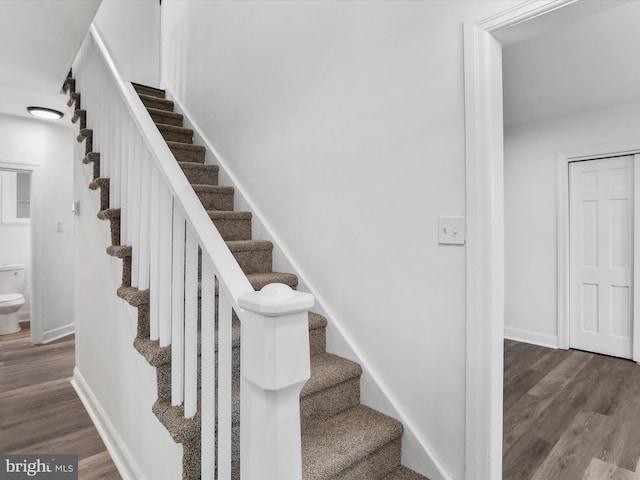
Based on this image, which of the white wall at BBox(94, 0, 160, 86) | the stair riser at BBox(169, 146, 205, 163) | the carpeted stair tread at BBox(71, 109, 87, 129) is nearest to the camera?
the carpeted stair tread at BBox(71, 109, 87, 129)

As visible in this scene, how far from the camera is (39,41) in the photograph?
86.3 inches

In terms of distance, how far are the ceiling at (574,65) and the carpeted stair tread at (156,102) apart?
2.83m

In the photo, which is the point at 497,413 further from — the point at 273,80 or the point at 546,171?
the point at 546,171

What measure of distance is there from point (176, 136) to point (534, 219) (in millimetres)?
3621

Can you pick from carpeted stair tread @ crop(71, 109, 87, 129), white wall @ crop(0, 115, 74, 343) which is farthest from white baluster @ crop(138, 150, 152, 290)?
white wall @ crop(0, 115, 74, 343)

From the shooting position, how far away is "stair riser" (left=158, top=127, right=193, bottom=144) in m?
3.04

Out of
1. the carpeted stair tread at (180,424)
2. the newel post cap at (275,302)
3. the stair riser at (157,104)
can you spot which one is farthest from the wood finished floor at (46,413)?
the stair riser at (157,104)

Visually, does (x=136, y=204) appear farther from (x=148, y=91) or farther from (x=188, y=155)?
(x=148, y=91)

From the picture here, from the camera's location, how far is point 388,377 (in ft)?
5.78

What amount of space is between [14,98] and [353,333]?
348 cm

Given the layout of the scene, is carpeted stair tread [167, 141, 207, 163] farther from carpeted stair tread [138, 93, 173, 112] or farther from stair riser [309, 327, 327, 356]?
stair riser [309, 327, 327, 356]

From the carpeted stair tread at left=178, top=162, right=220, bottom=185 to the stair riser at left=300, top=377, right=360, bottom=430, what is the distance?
1.79 meters

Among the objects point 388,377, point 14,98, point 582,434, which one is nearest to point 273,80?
point 388,377

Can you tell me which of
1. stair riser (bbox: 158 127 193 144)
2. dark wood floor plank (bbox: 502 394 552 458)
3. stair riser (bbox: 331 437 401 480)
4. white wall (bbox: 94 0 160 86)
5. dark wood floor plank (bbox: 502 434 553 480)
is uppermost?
white wall (bbox: 94 0 160 86)
